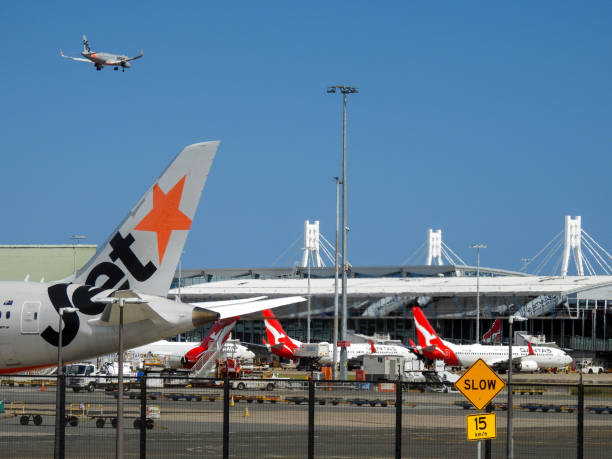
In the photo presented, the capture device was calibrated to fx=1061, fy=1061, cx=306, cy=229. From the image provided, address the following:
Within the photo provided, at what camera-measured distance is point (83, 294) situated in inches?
1252

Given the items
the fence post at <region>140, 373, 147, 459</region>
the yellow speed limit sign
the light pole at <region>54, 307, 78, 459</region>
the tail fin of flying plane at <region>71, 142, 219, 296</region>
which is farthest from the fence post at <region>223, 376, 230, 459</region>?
the tail fin of flying plane at <region>71, 142, 219, 296</region>

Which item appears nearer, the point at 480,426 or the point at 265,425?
the point at 480,426

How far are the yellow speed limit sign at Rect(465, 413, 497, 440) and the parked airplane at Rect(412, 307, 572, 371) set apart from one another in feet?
264

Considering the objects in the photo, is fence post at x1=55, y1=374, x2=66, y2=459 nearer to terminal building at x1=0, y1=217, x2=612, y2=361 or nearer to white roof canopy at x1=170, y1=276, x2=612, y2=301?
terminal building at x1=0, y1=217, x2=612, y2=361

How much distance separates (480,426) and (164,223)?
13.5 meters

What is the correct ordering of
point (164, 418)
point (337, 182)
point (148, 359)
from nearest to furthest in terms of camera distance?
point (164, 418) → point (337, 182) → point (148, 359)

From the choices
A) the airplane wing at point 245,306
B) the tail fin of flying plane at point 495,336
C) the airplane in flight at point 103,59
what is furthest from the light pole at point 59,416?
the tail fin of flying plane at point 495,336

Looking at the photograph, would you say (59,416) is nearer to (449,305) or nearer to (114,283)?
(114,283)

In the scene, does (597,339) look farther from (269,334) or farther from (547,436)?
(547,436)

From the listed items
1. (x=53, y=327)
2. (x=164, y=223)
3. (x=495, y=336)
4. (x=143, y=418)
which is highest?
(x=164, y=223)

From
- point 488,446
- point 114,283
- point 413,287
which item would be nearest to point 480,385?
point 488,446

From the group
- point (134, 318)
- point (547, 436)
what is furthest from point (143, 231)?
point (547, 436)

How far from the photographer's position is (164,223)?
32312 millimetres

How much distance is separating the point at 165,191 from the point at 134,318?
460 centimetres
